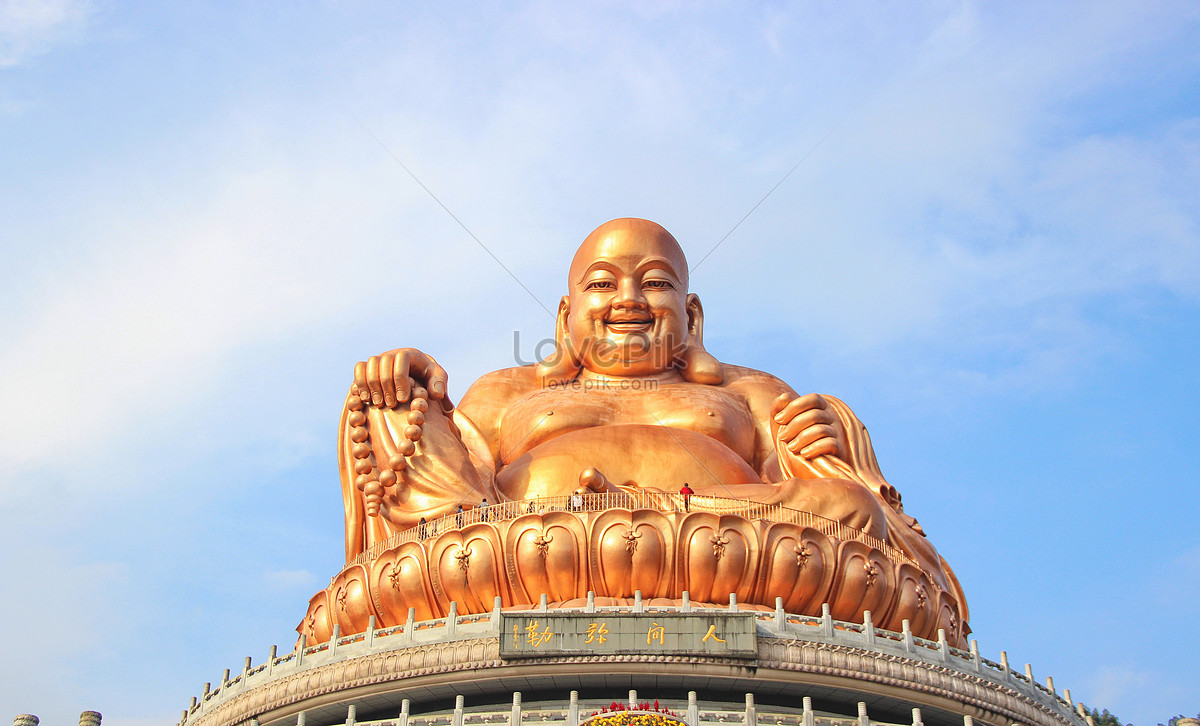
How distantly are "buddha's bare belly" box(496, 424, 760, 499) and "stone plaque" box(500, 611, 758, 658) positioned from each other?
3.33 meters

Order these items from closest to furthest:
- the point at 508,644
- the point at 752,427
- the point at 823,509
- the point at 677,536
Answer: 1. the point at 508,644
2. the point at 677,536
3. the point at 823,509
4. the point at 752,427

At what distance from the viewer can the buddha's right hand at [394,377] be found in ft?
53.3

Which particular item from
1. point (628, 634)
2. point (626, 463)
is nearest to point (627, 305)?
point (626, 463)

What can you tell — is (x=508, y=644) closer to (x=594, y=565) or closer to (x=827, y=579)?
(x=594, y=565)

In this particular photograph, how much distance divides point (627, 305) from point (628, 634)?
23.4 ft

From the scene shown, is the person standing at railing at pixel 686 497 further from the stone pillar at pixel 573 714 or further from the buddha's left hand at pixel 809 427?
the stone pillar at pixel 573 714

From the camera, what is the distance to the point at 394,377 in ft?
53.2

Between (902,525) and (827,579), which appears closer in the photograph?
(827,579)

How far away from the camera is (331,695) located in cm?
1338

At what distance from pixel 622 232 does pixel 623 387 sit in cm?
215

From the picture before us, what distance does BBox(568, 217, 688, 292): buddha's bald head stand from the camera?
19312mm

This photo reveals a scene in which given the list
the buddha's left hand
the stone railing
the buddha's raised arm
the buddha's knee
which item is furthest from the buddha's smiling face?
the stone railing

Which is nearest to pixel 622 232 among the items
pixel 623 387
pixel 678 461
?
pixel 623 387

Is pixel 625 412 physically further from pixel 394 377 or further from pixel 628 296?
pixel 394 377
